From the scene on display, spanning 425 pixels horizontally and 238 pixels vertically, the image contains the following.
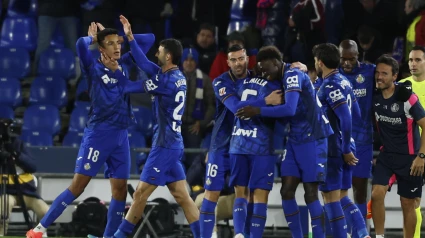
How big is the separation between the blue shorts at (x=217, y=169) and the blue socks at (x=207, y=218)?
16 cm

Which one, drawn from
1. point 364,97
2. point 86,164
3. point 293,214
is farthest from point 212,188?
point 364,97

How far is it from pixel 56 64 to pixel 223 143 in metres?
6.28

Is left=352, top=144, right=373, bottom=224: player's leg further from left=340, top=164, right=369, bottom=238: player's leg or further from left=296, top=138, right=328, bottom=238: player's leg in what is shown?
left=296, top=138, right=328, bottom=238: player's leg

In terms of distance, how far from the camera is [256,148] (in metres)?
10.4

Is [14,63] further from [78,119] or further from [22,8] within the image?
[78,119]

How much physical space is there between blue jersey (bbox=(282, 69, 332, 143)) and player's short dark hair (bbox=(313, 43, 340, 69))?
16.5 inches

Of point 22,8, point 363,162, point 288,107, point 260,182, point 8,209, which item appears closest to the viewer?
point 288,107

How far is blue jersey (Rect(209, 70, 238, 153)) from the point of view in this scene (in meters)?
10.6

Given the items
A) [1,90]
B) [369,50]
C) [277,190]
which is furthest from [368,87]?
[1,90]

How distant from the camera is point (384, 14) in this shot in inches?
626

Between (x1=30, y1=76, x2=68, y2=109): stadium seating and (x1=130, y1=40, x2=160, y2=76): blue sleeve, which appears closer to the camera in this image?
(x1=130, y1=40, x2=160, y2=76): blue sleeve

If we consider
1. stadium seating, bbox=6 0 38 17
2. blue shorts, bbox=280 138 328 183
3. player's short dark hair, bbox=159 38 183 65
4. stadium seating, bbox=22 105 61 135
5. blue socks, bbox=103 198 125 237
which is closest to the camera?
blue shorts, bbox=280 138 328 183

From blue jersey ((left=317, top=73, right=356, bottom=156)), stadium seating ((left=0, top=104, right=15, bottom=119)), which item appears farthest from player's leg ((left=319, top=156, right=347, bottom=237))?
stadium seating ((left=0, top=104, right=15, bottom=119))

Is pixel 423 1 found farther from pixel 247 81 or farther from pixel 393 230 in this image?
pixel 247 81
